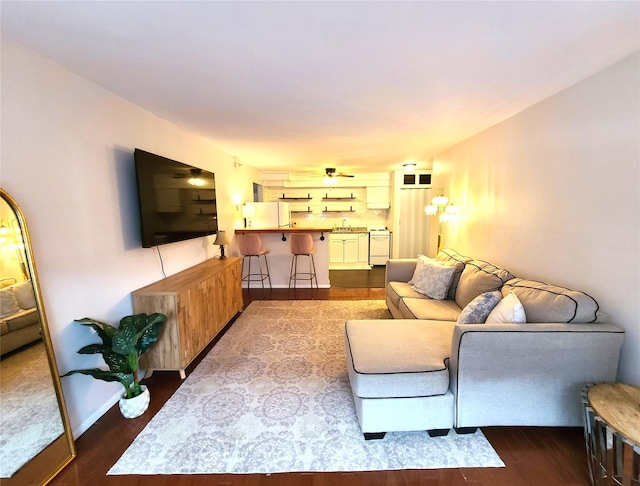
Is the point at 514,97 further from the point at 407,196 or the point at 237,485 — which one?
the point at 407,196

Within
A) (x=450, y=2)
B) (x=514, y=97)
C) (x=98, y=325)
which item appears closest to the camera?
(x=450, y=2)

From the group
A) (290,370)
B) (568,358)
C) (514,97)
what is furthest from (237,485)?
(514,97)

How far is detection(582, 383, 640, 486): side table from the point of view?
121 centimetres

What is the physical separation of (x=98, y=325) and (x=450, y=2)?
258cm

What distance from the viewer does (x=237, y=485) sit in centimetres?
145

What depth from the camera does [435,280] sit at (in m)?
3.06

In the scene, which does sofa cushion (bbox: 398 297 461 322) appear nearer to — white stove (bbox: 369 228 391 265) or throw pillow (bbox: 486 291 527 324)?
throw pillow (bbox: 486 291 527 324)

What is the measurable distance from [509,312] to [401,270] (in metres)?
1.92

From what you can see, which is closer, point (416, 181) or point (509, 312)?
point (509, 312)

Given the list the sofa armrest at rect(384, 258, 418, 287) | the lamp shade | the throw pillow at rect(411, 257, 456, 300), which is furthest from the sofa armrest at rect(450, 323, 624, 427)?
the lamp shade

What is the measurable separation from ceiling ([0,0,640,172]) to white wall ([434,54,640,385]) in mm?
192

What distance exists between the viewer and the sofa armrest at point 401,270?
3752 millimetres

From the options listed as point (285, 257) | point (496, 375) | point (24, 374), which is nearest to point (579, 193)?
point (496, 375)

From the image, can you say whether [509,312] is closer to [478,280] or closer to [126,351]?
[478,280]
